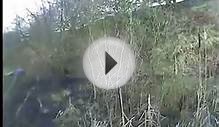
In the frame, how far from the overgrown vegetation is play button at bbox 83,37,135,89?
1.0 inches

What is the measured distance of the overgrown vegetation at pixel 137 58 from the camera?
68.2 inches

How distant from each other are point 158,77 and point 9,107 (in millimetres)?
665

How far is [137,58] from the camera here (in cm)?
183

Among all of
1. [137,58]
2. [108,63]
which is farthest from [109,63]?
[137,58]

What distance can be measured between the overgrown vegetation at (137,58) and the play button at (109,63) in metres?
0.03

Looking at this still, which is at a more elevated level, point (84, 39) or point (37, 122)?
point (84, 39)

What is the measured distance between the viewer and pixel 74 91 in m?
1.79

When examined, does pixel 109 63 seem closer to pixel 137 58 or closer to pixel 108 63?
pixel 108 63

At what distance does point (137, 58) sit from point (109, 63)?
130 mm

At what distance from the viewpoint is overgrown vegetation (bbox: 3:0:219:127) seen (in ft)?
5.69

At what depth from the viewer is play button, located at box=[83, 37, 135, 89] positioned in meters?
1.79

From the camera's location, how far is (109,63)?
181 centimetres

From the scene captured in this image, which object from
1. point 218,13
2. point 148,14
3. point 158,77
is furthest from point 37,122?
point 218,13

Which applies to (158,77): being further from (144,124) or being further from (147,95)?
(144,124)
